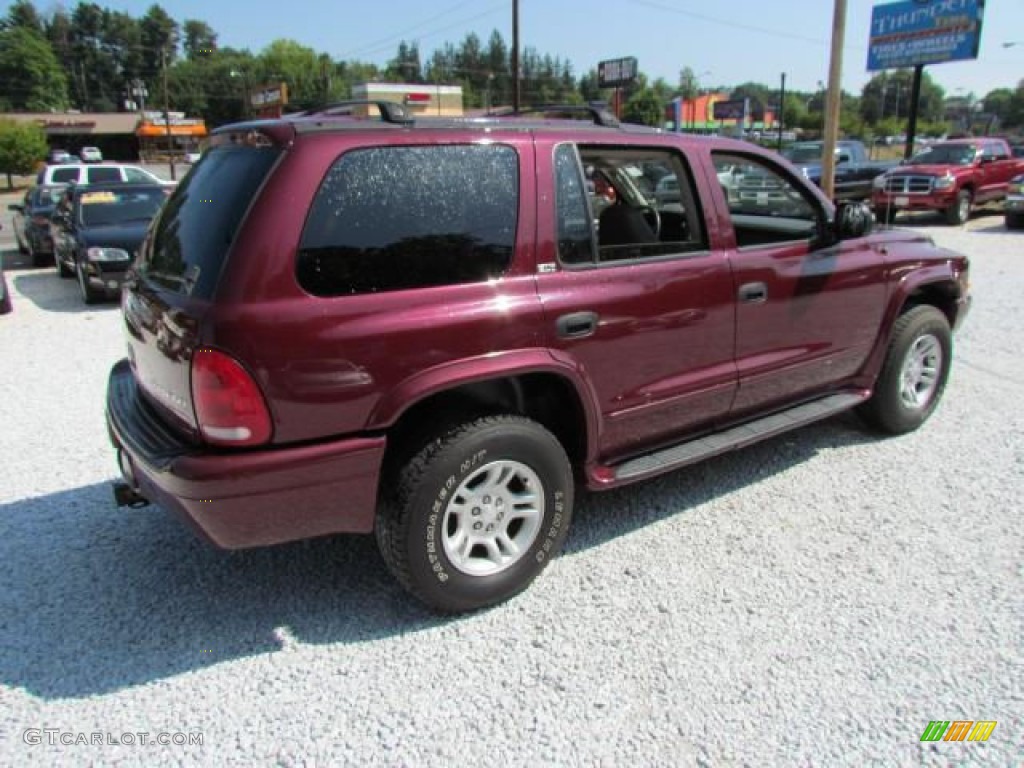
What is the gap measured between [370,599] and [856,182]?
18.7m

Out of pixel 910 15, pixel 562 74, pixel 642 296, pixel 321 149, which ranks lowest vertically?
pixel 642 296

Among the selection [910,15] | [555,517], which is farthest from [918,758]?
[910,15]

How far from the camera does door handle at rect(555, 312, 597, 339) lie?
9.82 feet

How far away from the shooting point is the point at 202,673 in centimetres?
270

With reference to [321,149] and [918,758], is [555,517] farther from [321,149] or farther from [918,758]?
[321,149]

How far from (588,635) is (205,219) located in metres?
2.09

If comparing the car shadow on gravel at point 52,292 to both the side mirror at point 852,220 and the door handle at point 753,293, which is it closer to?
the door handle at point 753,293

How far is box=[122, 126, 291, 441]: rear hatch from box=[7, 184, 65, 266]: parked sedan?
11792 mm

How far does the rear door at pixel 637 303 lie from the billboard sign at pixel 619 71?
4388cm

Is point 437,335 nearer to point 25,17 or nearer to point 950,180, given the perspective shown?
point 950,180

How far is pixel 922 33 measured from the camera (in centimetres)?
2583

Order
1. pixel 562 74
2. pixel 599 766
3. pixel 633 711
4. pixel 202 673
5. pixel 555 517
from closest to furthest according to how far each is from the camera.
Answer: pixel 599 766 → pixel 633 711 → pixel 202 673 → pixel 555 517 → pixel 562 74

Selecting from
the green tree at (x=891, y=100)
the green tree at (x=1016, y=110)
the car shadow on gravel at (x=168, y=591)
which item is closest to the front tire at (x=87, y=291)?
the car shadow on gravel at (x=168, y=591)

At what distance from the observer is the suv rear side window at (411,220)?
258 centimetres
